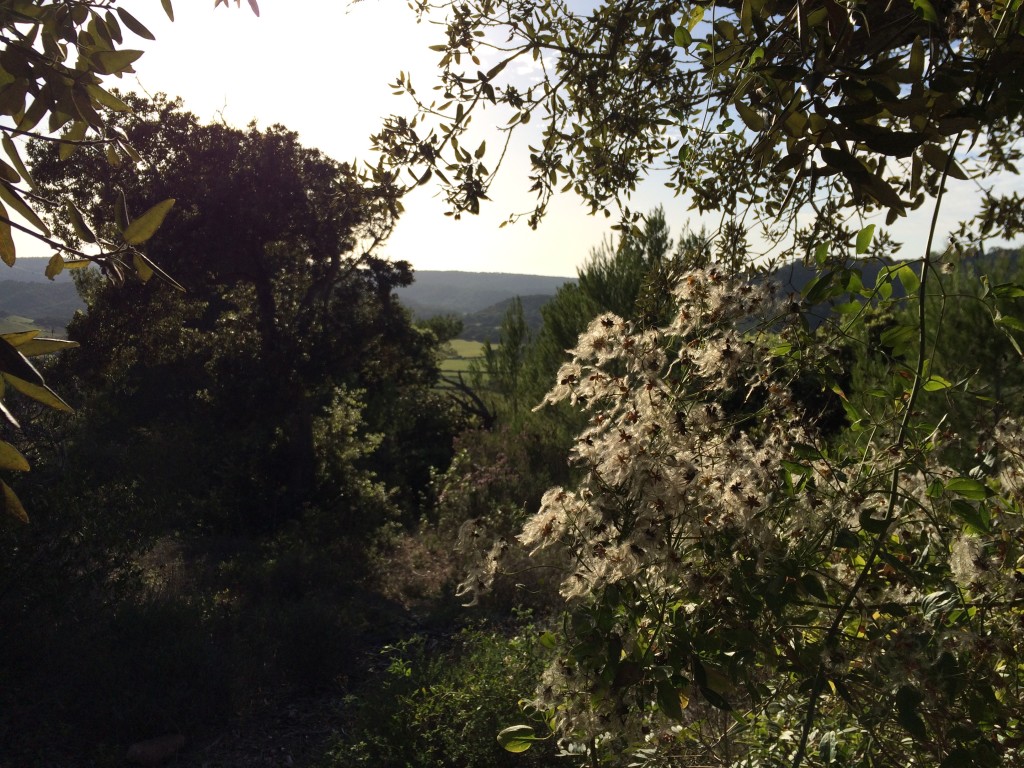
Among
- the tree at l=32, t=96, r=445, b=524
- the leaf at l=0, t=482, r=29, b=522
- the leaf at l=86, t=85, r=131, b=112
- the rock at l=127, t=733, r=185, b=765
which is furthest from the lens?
the tree at l=32, t=96, r=445, b=524

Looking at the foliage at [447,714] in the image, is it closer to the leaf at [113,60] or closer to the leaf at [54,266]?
the leaf at [54,266]

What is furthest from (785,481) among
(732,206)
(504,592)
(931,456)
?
(504,592)

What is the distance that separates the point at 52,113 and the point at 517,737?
4.63 ft

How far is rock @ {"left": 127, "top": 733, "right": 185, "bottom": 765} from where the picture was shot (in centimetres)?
415

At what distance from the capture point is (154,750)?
4.18m

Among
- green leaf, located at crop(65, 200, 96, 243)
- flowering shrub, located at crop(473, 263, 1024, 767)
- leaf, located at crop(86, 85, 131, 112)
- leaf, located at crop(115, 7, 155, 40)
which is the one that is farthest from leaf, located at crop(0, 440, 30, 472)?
flowering shrub, located at crop(473, 263, 1024, 767)

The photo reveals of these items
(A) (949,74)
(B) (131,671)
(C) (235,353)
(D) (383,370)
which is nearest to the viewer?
(A) (949,74)

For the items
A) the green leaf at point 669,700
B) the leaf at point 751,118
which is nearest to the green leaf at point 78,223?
→ the leaf at point 751,118

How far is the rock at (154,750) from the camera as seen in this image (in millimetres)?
4148

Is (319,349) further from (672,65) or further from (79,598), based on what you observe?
(672,65)

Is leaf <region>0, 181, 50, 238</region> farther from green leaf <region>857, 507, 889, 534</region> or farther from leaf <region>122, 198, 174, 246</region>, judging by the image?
green leaf <region>857, 507, 889, 534</region>

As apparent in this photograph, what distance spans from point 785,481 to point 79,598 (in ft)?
17.9

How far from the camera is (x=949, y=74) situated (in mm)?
1218

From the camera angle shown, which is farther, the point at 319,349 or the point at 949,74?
the point at 319,349
